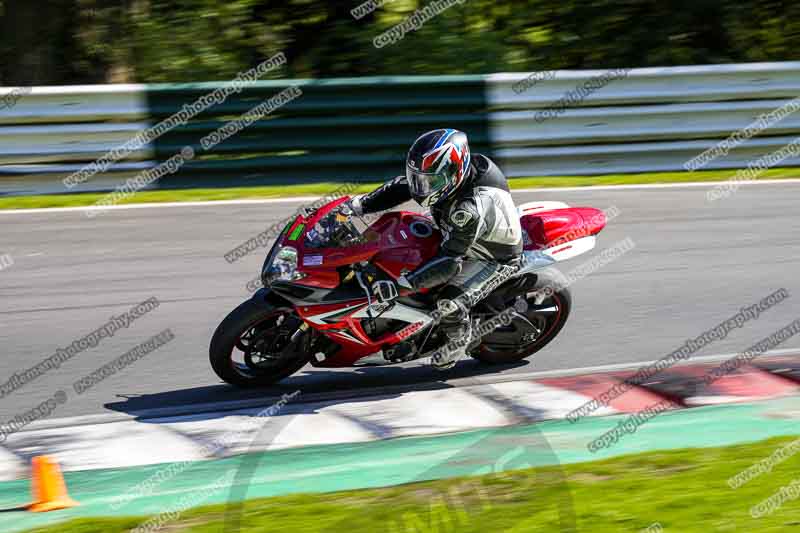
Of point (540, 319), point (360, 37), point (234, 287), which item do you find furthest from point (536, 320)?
point (360, 37)

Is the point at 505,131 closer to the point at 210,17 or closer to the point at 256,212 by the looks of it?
the point at 256,212

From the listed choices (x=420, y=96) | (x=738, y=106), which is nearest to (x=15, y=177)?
(x=420, y=96)

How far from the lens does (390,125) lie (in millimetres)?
13469

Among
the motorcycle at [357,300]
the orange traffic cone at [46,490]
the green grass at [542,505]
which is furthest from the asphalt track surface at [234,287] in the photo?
the green grass at [542,505]

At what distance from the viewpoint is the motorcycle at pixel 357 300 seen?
23.4 feet

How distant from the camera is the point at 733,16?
727 inches

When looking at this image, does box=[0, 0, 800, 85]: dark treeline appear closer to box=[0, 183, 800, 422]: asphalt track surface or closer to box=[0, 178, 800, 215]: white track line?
box=[0, 178, 800, 215]: white track line

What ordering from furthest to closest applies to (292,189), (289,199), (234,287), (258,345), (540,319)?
1. (292,189)
2. (289,199)
3. (234,287)
4. (540,319)
5. (258,345)

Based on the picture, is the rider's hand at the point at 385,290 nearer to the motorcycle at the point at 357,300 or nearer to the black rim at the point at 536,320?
the motorcycle at the point at 357,300

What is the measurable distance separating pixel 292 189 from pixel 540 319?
5.38 m

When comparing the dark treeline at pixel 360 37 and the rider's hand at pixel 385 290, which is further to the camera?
the dark treeline at pixel 360 37

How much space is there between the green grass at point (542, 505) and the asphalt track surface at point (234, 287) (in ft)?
6.32

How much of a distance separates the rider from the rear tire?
15.5 inches

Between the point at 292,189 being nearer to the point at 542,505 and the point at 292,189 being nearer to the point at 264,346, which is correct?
the point at 264,346
